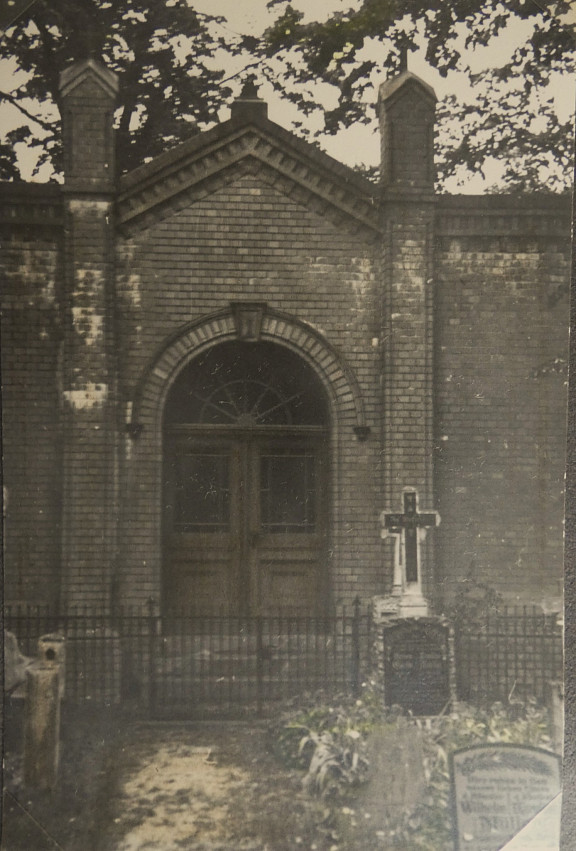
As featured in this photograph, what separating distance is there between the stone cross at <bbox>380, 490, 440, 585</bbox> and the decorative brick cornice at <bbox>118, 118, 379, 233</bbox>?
4.49 feet

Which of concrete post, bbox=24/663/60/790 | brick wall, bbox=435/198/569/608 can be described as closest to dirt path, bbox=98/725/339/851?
concrete post, bbox=24/663/60/790

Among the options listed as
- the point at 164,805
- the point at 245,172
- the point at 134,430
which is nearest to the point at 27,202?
the point at 245,172

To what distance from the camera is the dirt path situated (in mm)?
3291

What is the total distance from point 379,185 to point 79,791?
10.5 ft

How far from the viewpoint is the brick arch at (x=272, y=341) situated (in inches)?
137

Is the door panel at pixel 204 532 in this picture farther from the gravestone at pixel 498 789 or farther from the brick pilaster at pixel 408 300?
the gravestone at pixel 498 789

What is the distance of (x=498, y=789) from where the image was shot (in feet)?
11.3

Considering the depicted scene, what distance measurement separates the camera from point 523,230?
11.7ft

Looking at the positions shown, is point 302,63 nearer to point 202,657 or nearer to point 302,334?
point 302,334

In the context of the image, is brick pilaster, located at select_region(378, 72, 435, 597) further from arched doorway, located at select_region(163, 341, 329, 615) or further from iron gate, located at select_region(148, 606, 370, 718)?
iron gate, located at select_region(148, 606, 370, 718)

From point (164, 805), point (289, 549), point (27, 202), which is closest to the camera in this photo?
point (164, 805)

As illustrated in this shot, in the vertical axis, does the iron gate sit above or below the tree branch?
below

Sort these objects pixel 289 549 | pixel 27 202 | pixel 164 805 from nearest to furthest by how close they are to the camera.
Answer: pixel 164 805 < pixel 27 202 < pixel 289 549

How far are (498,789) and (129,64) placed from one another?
12.7 ft
